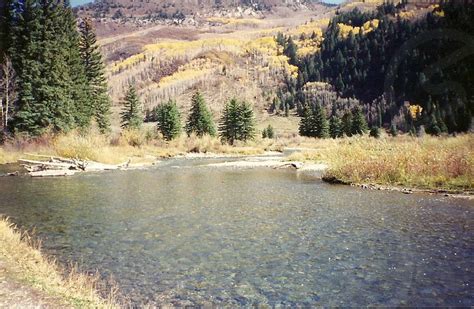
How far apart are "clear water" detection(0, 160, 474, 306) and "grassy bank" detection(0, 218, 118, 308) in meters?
0.82

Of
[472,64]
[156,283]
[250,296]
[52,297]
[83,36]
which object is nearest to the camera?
[52,297]

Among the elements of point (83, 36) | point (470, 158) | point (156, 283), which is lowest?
point (156, 283)

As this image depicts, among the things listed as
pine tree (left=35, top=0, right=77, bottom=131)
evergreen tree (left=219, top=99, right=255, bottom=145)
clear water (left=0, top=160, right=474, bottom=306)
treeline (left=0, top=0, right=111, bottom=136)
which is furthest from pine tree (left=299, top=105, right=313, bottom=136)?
clear water (left=0, top=160, right=474, bottom=306)

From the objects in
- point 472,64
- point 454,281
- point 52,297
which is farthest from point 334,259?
point 472,64

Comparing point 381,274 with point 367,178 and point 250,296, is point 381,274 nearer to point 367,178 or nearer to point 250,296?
point 250,296

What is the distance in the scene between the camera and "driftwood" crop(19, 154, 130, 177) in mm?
31909

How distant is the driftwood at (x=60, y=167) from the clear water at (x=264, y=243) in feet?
29.7

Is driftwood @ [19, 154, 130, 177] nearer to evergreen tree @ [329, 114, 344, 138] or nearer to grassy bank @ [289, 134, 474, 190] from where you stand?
grassy bank @ [289, 134, 474, 190]

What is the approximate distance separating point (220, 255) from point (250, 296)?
9.50 feet

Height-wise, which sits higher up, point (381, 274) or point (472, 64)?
point (472, 64)

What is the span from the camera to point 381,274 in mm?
9883

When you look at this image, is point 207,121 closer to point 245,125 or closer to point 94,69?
point 245,125

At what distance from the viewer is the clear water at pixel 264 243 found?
896 centimetres

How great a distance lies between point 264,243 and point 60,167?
85.4 ft
